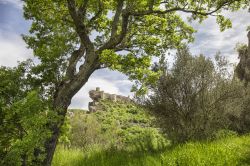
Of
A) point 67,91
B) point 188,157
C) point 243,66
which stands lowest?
point 188,157

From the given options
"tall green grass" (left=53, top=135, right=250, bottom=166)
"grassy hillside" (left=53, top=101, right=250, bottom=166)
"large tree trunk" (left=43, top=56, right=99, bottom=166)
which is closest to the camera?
"tall green grass" (left=53, top=135, right=250, bottom=166)

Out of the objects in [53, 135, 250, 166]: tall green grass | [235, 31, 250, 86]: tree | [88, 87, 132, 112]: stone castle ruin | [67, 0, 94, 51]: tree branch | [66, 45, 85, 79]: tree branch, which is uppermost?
[88, 87, 132, 112]: stone castle ruin

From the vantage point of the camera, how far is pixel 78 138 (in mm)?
37594

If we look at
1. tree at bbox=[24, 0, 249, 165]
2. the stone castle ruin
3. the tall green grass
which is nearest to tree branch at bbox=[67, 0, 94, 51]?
tree at bbox=[24, 0, 249, 165]

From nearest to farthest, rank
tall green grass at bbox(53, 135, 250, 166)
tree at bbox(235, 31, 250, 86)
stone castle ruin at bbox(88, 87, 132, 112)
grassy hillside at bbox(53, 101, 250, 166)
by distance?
1. tall green grass at bbox(53, 135, 250, 166)
2. grassy hillside at bbox(53, 101, 250, 166)
3. tree at bbox(235, 31, 250, 86)
4. stone castle ruin at bbox(88, 87, 132, 112)

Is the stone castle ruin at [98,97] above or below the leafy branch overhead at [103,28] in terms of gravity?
above

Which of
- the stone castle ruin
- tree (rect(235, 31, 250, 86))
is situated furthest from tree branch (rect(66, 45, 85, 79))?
the stone castle ruin

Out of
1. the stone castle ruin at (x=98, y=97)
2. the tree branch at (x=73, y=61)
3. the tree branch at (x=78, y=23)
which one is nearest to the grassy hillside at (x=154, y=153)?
the tree branch at (x=73, y=61)

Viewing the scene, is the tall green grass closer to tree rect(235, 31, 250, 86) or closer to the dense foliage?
the dense foliage

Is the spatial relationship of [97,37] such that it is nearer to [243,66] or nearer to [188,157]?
[188,157]

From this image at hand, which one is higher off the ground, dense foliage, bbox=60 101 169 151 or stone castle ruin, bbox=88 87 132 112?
stone castle ruin, bbox=88 87 132 112

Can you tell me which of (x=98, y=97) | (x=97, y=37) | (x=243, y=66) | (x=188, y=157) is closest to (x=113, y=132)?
(x=243, y=66)

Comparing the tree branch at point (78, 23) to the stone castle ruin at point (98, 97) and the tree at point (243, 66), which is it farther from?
the stone castle ruin at point (98, 97)

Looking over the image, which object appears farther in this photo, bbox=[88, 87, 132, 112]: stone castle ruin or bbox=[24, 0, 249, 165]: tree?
bbox=[88, 87, 132, 112]: stone castle ruin
